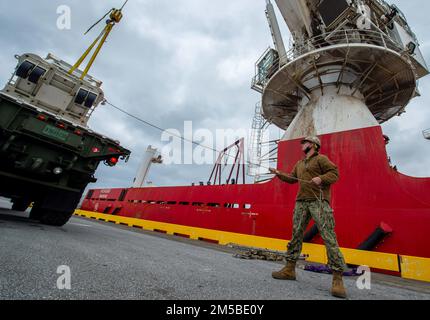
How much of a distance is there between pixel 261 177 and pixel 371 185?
5.39m

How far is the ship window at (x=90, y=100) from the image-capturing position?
550 cm

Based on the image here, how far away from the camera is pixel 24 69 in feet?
15.5

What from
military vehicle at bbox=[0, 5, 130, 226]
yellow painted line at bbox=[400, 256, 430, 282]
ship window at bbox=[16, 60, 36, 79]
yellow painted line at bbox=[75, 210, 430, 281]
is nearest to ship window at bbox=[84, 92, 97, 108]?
military vehicle at bbox=[0, 5, 130, 226]

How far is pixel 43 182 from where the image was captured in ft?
13.9

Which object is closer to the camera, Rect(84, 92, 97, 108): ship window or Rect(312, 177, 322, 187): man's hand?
Rect(312, 177, 322, 187): man's hand

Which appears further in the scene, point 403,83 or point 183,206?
point 183,206

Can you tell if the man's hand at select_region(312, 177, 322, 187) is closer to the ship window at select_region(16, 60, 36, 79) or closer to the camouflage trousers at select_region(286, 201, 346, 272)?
the camouflage trousers at select_region(286, 201, 346, 272)

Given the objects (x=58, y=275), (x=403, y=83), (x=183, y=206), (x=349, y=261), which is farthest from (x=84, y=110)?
(x=403, y=83)

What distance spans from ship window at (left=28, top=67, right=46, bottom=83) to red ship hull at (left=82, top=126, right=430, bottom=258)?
22.3 feet

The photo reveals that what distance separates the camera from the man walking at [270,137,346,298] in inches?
98.3

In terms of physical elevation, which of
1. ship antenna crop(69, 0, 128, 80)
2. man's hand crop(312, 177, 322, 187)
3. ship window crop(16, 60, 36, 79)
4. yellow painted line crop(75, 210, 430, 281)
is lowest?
yellow painted line crop(75, 210, 430, 281)

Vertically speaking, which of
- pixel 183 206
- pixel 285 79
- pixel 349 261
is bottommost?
pixel 349 261
